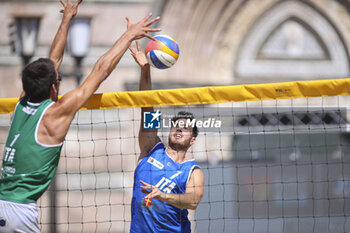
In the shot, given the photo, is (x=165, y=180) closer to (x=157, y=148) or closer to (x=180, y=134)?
(x=157, y=148)

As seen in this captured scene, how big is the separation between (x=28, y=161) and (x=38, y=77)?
57 cm

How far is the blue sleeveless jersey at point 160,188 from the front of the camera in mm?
4500

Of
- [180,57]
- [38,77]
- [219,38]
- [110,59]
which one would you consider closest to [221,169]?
[180,57]

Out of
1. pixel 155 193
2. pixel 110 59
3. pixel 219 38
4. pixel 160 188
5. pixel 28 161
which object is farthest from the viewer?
pixel 219 38

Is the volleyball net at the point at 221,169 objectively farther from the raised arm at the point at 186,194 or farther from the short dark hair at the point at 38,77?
the short dark hair at the point at 38,77

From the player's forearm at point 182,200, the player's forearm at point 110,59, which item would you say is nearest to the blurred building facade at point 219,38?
the player's forearm at point 182,200

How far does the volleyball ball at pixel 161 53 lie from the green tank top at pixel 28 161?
57.7 inches

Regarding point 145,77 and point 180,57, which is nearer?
point 145,77

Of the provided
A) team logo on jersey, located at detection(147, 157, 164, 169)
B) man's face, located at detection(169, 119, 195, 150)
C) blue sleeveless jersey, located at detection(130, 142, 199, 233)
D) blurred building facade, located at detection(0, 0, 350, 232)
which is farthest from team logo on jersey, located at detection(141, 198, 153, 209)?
blurred building facade, located at detection(0, 0, 350, 232)

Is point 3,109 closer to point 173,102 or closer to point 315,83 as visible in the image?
point 173,102

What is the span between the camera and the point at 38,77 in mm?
3508

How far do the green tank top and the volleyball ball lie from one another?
57.7 inches

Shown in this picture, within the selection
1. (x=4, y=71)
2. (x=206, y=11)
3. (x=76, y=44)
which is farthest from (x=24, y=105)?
(x=206, y=11)

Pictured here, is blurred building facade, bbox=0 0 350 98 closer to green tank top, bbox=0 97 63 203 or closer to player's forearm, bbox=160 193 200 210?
player's forearm, bbox=160 193 200 210
